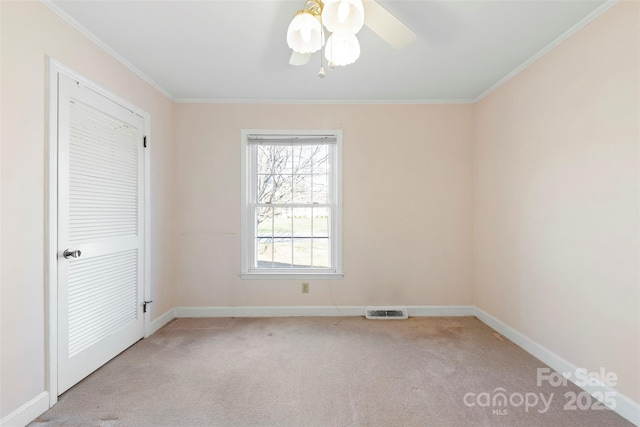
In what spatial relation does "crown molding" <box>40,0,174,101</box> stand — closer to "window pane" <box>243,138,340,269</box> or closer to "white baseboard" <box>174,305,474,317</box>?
"window pane" <box>243,138,340,269</box>

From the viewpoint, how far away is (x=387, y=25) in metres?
1.51

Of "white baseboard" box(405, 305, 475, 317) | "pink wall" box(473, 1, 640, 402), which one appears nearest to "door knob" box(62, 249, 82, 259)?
"white baseboard" box(405, 305, 475, 317)

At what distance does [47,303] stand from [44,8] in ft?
5.84

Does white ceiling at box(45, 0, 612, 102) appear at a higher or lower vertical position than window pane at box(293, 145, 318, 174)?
higher

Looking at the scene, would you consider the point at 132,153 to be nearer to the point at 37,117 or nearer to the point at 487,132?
the point at 37,117

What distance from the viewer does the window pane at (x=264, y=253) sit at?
10.9ft

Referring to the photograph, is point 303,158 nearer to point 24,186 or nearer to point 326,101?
point 326,101

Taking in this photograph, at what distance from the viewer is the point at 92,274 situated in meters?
2.10

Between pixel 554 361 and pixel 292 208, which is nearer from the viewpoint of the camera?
pixel 554 361

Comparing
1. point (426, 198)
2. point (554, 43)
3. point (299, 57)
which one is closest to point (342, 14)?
point (299, 57)

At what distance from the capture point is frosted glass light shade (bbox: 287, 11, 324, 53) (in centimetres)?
134

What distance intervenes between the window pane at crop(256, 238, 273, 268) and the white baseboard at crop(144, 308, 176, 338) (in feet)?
3.46

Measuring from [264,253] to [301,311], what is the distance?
0.79 m

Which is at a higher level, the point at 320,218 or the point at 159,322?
the point at 320,218
